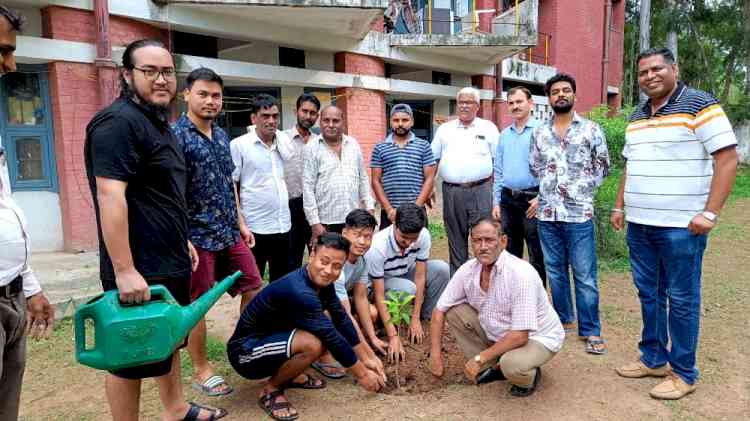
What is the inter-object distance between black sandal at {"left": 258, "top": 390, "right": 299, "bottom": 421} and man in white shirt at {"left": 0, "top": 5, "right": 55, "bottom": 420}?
120 centimetres

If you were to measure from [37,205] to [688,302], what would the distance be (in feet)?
20.1

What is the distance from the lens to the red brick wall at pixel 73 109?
532 cm

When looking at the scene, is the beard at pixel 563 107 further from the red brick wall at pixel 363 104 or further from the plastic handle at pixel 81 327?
the red brick wall at pixel 363 104

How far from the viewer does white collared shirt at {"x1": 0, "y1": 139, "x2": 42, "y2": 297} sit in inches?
70.2

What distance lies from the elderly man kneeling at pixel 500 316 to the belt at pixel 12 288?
210 centimetres

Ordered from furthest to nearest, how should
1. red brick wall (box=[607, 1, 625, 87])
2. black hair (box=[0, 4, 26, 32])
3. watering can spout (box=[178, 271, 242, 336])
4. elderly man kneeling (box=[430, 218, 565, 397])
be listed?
red brick wall (box=[607, 1, 625, 87])
elderly man kneeling (box=[430, 218, 565, 397])
watering can spout (box=[178, 271, 242, 336])
black hair (box=[0, 4, 26, 32])

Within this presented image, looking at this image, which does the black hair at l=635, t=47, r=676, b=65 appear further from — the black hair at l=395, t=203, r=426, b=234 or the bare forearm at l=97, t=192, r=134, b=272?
the bare forearm at l=97, t=192, r=134, b=272

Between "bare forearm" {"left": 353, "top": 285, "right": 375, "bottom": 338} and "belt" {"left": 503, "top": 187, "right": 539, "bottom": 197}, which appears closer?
"bare forearm" {"left": 353, "top": 285, "right": 375, "bottom": 338}

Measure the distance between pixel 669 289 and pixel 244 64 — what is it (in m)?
5.74

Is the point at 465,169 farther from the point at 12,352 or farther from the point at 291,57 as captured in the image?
the point at 291,57

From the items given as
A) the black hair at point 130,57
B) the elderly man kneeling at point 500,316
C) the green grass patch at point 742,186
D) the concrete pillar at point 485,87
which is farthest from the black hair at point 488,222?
the green grass patch at point 742,186

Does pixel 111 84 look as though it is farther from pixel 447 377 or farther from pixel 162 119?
pixel 447 377

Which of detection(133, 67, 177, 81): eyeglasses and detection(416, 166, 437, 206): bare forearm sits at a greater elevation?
detection(133, 67, 177, 81): eyeglasses

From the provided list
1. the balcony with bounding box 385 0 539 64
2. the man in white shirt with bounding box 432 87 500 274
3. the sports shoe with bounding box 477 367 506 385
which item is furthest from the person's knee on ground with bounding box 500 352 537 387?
the balcony with bounding box 385 0 539 64
